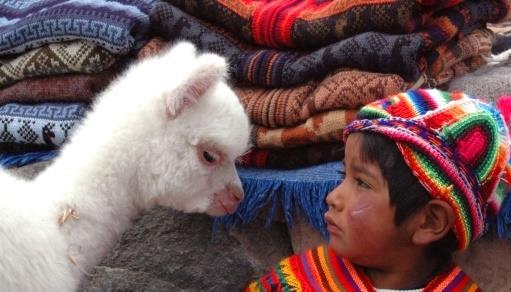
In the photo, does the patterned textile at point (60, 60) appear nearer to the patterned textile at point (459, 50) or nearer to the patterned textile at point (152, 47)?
the patterned textile at point (152, 47)

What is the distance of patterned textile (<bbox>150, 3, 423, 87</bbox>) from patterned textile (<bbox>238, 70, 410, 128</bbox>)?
0.08 ft

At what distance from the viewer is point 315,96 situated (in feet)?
4.96

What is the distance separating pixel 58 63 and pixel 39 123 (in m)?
0.19

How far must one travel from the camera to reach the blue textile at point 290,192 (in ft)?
4.82

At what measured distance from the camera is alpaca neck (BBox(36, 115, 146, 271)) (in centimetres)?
138

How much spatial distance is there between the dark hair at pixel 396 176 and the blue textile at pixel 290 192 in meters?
0.25

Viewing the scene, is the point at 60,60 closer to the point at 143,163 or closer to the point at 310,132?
the point at 143,163

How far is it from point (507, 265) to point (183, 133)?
2.46 feet

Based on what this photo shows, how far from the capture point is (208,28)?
6.00 feet

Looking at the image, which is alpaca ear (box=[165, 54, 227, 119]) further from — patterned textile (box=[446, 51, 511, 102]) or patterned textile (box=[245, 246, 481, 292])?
patterned textile (box=[446, 51, 511, 102])

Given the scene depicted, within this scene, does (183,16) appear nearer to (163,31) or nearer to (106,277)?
(163,31)

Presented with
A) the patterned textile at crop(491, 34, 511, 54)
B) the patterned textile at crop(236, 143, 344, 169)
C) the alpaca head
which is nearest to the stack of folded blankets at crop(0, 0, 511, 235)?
the patterned textile at crop(236, 143, 344, 169)

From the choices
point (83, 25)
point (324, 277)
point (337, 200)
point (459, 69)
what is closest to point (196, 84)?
point (337, 200)

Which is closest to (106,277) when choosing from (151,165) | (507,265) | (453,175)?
(151,165)
